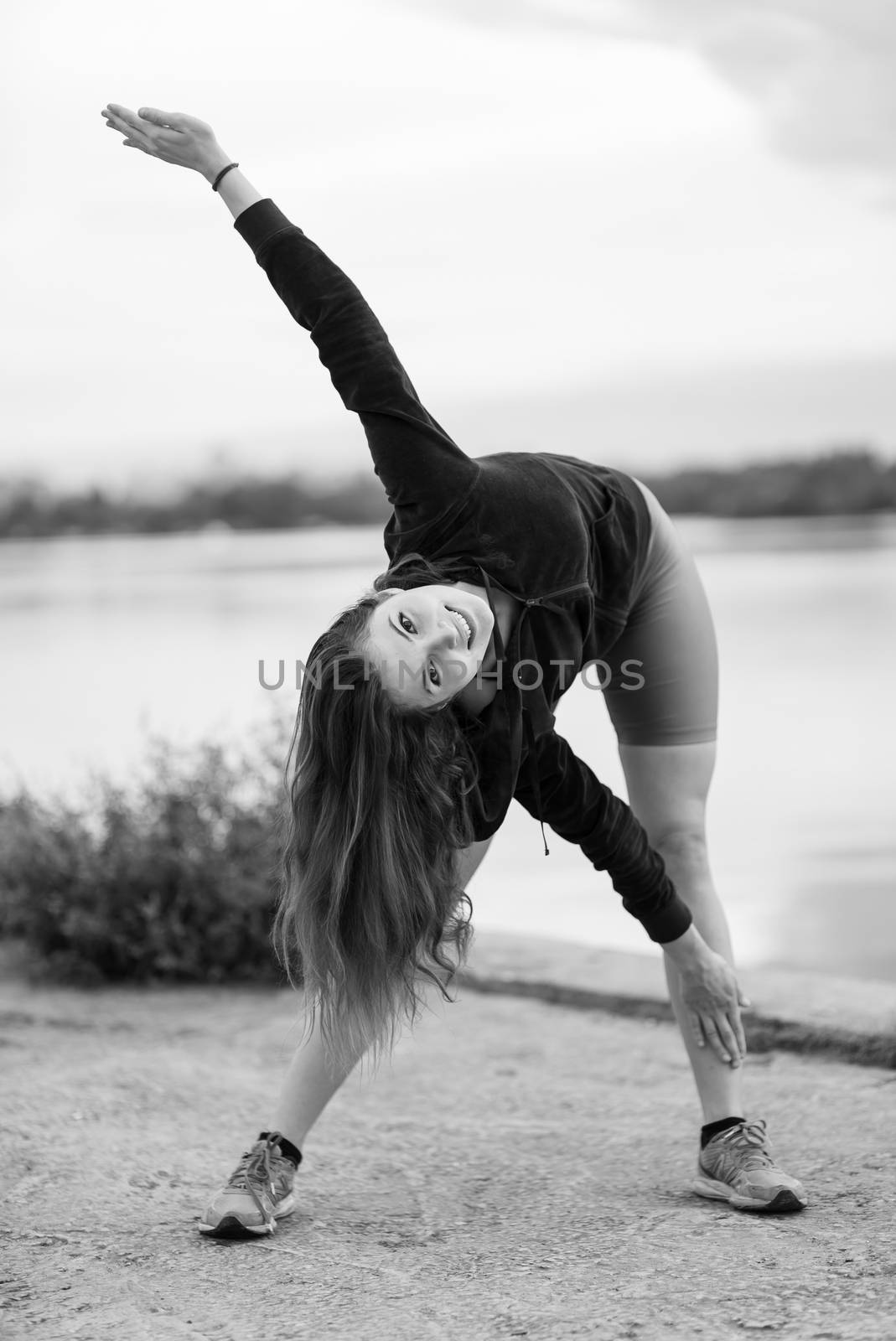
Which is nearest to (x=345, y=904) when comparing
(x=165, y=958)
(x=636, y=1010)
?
(x=636, y=1010)

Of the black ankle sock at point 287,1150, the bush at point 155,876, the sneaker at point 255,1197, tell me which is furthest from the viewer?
the bush at point 155,876

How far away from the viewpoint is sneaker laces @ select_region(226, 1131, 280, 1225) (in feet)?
8.18

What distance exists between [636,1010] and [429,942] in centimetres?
168

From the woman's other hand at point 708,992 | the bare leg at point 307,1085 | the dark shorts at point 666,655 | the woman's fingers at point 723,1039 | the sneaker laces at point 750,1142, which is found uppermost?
the dark shorts at point 666,655

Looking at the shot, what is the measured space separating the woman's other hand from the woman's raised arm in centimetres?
91

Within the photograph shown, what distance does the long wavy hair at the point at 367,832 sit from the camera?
2.36 m

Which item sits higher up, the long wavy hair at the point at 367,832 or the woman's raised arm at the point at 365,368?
the woman's raised arm at the point at 365,368

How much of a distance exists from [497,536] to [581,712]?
8.14 meters

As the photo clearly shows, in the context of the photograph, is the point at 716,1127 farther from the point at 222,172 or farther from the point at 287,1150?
the point at 222,172

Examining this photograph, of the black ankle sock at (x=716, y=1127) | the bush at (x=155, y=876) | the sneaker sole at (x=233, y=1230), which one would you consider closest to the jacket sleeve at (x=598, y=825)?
the black ankle sock at (x=716, y=1127)

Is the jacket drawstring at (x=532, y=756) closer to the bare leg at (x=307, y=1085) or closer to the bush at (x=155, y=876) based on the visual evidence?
the bare leg at (x=307, y=1085)

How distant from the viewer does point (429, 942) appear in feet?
8.20

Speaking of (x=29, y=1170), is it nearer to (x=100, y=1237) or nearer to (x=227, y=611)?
(x=100, y=1237)

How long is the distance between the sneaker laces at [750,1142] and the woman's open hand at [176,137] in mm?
1940
